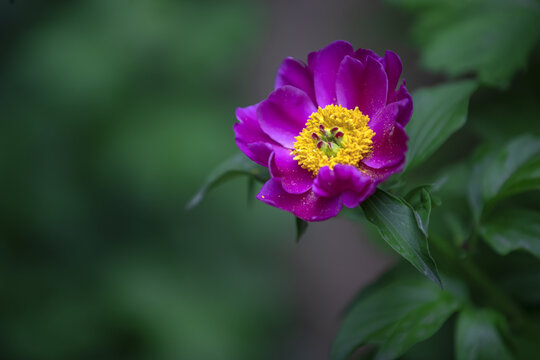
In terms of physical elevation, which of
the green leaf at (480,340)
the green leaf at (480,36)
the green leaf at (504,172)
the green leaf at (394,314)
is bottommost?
the green leaf at (480,340)

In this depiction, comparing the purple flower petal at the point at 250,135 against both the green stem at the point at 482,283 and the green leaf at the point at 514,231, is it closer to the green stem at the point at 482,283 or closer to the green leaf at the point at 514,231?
the green stem at the point at 482,283

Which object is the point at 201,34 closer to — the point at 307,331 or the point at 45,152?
the point at 45,152

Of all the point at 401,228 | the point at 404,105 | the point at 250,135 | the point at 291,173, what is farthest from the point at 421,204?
the point at 250,135

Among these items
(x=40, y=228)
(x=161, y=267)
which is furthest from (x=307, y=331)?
(x=40, y=228)

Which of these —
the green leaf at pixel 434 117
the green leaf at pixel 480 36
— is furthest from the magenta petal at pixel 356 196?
the green leaf at pixel 480 36

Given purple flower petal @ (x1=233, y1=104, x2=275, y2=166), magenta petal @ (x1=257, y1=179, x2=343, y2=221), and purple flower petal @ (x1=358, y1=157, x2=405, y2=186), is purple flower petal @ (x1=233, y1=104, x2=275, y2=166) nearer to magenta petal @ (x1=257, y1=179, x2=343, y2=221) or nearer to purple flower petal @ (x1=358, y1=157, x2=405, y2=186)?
magenta petal @ (x1=257, y1=179, x2=343, y2=221)
